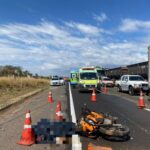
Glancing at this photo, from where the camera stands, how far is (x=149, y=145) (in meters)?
8.41

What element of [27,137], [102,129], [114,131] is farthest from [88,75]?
[27,137]

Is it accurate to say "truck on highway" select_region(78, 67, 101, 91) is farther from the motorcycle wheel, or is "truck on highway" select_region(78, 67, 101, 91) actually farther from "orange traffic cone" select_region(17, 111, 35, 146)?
"orange traffic cone" select_region(17, 111, 35, 146)

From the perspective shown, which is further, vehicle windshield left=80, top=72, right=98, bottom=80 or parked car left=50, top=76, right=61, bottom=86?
parked car left=50, top=76, right=61, bottom=86

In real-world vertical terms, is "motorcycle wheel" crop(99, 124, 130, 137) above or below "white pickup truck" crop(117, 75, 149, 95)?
below

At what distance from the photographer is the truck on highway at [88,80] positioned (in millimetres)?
33812

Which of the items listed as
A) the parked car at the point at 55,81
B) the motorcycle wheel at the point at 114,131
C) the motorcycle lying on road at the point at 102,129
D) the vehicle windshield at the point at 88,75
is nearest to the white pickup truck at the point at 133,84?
the vehicle windshield at the point at 88,75

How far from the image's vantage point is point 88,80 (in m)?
34.1

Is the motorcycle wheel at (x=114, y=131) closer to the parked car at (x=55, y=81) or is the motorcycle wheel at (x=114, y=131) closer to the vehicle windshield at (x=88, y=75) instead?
the vehicle windshield at (x=88, y=75)

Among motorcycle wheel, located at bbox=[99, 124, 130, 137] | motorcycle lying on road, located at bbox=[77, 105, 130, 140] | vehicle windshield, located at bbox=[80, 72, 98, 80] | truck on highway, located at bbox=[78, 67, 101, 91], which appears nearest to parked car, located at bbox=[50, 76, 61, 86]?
truck on highway, located at bbox=[78, 67, 101, 91]

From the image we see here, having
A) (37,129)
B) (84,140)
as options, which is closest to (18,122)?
(37,129)

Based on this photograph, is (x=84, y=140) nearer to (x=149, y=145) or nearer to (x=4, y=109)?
(x=149, y=145)

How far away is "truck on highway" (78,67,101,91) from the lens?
33812mm

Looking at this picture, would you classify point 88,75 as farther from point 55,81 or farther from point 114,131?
point 55,81

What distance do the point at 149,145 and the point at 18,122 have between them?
561cm
